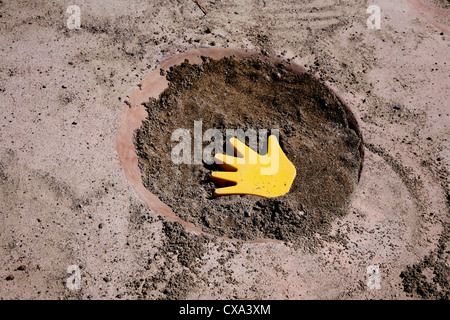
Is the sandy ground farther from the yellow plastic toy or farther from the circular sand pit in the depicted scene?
the yellow plastic toy

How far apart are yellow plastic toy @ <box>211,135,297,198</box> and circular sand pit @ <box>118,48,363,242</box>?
11 centimetres

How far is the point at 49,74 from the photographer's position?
585 centimetres

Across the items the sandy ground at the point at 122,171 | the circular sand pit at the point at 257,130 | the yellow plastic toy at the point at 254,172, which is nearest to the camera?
the sandy ground at the point at 122,171

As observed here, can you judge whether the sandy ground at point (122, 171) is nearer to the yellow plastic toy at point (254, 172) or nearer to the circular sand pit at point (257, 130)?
the circular sand pit at point (257, 130)

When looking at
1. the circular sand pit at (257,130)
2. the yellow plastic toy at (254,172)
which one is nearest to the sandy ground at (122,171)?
the circular sand pit at (257,130)

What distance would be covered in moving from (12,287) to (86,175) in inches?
56.9

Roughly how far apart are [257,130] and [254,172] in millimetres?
801

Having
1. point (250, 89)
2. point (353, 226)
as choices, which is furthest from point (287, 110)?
point (353, 226)

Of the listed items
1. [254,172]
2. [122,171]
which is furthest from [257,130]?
[122,171]

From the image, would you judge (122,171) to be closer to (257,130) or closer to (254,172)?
(254,172)

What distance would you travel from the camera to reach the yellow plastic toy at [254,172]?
5.37 meters

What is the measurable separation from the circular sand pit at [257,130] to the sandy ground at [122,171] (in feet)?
0.79

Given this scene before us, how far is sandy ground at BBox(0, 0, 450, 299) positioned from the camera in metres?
4.49

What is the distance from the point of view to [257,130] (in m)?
6.07
